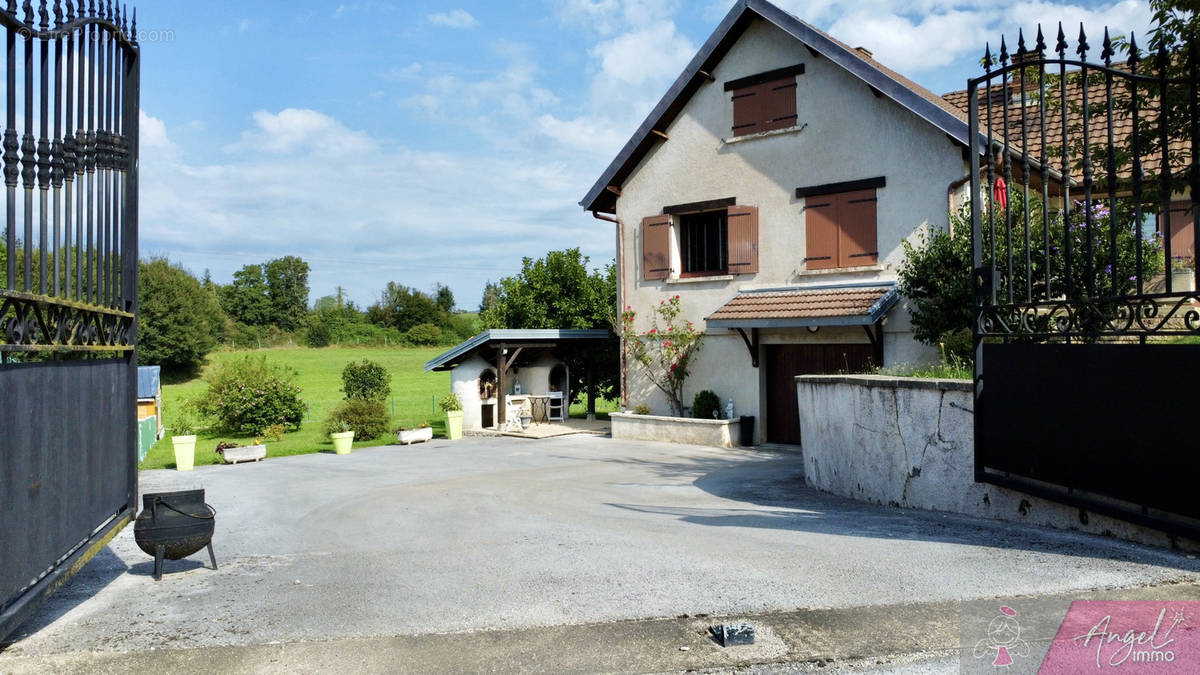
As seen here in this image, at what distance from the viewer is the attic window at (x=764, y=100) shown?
55.7ft

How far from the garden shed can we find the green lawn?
155 cm

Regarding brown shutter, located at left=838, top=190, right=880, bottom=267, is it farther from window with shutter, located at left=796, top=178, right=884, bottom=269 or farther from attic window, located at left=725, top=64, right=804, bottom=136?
attic window, located at left=725, top=64, right=804, bottom=136

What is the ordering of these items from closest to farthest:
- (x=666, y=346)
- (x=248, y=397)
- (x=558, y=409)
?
(x=666, y=346) < (x=558, y=409) < (x=248, y=397)

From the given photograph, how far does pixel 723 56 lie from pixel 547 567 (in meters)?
14.1

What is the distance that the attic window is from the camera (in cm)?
1697

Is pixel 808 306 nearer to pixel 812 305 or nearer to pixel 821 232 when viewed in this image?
pixel 812 305

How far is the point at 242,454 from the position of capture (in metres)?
17.4

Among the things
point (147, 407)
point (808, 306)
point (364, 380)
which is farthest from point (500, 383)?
point (364, 380)

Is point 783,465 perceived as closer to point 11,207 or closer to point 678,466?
point 678,466

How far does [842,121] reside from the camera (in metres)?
16.2

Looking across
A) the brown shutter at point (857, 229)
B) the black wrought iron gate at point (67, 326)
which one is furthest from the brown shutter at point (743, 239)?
the black wrought iron gate at point (67, 326)

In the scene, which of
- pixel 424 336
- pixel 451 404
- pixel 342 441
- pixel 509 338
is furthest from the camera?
pixel 424 336

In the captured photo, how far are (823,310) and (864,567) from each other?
9.77 meters

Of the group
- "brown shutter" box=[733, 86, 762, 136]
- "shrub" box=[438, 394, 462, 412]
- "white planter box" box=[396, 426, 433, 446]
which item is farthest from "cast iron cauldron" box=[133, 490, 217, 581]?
"shrub" box=[438, 394, 462, 412]
